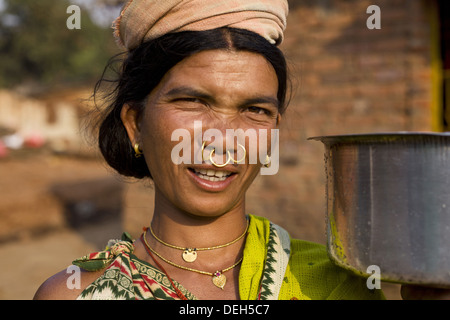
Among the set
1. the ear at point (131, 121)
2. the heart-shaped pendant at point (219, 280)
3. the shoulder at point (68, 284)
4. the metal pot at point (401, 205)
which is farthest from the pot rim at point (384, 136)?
the shoulder at point (68, 284)

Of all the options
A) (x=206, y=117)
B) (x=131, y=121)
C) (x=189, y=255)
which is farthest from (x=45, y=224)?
(x=206, y=117)

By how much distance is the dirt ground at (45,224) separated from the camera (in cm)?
631

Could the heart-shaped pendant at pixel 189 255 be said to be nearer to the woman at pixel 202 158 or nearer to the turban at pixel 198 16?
the woman at pixel 202 158

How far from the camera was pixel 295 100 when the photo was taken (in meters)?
5.04

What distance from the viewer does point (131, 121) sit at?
1.84m

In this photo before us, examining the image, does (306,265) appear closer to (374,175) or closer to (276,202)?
(374,175)

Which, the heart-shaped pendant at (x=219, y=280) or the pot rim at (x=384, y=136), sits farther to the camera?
the heart-shaped pendant at (x=219, y=280)

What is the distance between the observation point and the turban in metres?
1.62

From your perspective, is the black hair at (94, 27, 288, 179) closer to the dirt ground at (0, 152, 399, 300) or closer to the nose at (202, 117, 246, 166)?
the nose at (202, 117, 246, 166)

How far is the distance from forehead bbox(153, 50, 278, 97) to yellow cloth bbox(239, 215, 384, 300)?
65cm

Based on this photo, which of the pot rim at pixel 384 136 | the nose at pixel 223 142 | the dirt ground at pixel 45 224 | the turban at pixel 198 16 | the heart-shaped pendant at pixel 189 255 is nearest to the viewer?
the pot rim at pixel 384 136

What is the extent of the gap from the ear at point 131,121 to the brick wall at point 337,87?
2.47m

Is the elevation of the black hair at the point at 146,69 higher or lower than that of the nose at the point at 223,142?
higher

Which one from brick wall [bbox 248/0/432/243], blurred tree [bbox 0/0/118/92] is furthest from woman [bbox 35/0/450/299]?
blurred tree [bbox 0/0/118/92]
